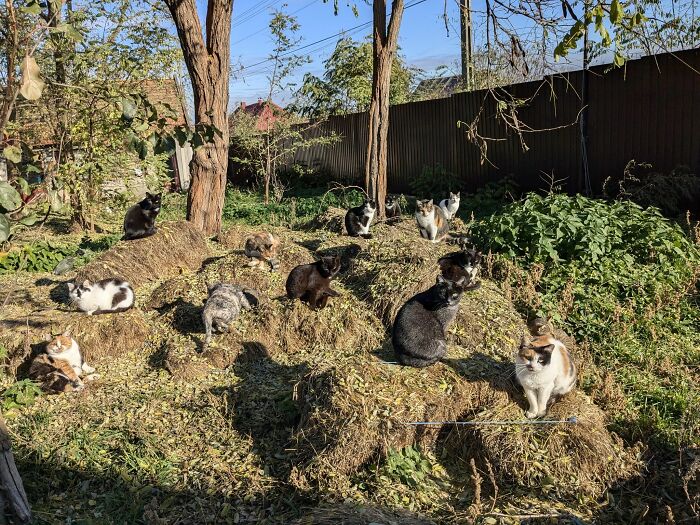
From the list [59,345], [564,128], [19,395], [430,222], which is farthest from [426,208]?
[19,395]

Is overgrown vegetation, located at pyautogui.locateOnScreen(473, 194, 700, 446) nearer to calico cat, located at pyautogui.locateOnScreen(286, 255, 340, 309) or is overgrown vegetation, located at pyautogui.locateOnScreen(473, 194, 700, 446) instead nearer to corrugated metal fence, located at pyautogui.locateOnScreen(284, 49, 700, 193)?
corrugated metal fence, located at pyautogui.locateOnScreen(284, 49, 700, 193)

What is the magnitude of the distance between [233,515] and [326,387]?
114cm

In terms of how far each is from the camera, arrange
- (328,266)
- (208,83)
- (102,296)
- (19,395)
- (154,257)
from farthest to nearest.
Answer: (208,83) < (154,257) < (102,296) < (328,266) < (19,395)

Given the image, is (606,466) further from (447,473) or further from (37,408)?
(37,408)

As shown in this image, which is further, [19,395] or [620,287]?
[620,287]

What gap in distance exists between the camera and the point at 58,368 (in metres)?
5.33

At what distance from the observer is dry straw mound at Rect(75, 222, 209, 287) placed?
7.14 m

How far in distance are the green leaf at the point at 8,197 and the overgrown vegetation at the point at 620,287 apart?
449 centimetres

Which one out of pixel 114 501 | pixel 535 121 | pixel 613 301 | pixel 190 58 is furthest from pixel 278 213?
pixel 114 501

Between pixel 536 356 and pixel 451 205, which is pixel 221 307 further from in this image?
pixel 451 205

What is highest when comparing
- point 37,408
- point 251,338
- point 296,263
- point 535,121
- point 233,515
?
point 535,121

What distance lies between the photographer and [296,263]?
7477 mm

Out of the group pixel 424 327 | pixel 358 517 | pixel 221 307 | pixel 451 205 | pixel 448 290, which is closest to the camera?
pixel 358 517

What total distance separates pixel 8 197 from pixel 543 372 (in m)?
3.47
